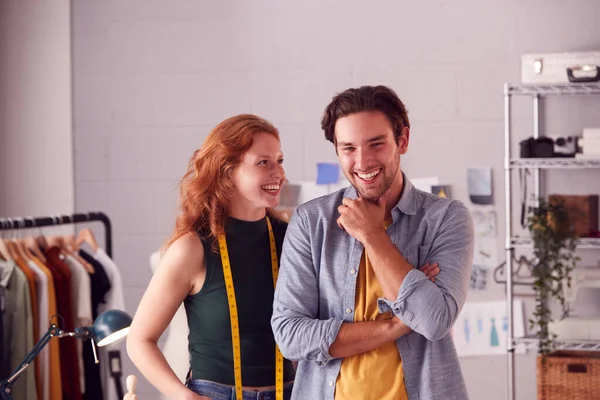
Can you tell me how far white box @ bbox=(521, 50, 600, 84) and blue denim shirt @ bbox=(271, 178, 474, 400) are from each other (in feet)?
6.66

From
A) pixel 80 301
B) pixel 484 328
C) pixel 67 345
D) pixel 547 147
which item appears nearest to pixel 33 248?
pixel 80 301

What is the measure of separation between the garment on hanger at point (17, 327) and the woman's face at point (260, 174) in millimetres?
1245

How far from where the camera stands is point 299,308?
1814 mm

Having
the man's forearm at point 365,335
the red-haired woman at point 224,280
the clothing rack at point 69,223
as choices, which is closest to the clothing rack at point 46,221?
the clothing rack at point 69,223

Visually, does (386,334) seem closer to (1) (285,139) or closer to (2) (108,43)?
(1) (285,139)

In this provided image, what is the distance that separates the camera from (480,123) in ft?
13.0

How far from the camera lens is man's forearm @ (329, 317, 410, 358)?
1.73 m

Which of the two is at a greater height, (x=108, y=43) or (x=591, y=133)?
(x=108, y=43)

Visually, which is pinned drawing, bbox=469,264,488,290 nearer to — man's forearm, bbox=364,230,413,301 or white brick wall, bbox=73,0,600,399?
white brick wall, bbox=73,0,600,399

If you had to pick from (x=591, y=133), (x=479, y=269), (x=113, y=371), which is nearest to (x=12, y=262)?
(x=113, y=371)

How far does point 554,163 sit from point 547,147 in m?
0.08

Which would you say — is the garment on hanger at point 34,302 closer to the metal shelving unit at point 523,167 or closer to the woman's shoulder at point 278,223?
the woman's shoulder at point 278,223

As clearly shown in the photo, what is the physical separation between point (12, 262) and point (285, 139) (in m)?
1.53

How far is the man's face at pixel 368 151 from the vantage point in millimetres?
1822
